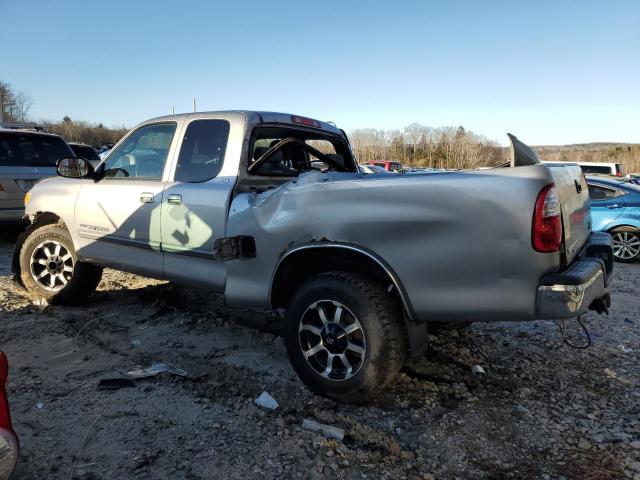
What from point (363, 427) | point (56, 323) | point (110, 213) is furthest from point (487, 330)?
point (56, 323)

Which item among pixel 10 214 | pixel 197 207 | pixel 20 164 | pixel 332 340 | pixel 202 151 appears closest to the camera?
pixel 332 340

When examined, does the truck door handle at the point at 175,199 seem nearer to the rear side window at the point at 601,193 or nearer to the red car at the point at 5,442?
the red car at the point at 5,442

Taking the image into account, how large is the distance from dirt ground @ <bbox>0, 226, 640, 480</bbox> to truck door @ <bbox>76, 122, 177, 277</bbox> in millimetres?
662

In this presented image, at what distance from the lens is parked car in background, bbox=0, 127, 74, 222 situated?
7.26 metres

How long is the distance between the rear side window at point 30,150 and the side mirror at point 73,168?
12.6 ft

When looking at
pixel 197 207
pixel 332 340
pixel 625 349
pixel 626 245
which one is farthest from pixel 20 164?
pixel 626 245

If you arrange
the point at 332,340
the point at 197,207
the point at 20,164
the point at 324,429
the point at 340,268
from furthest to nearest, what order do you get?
the point at 20,164 < the point at 197,207 < the point at 340,268 < the point at 332,340 < the point at 324,429

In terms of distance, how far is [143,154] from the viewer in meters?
4.38

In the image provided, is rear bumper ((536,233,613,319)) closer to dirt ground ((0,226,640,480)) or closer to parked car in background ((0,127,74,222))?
dirt ground ((0,226,640,480))

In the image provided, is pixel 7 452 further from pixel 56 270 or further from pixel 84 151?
pixel 84 151

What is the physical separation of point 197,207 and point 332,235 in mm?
1313

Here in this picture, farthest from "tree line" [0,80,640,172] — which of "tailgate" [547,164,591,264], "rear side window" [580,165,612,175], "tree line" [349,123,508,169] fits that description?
"tailgate" [547,164,591,264]

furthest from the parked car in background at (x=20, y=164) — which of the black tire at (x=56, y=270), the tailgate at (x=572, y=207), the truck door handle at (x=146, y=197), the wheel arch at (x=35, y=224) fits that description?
the tailgate at (x=572, y=207)

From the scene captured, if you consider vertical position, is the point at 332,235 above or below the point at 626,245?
above
